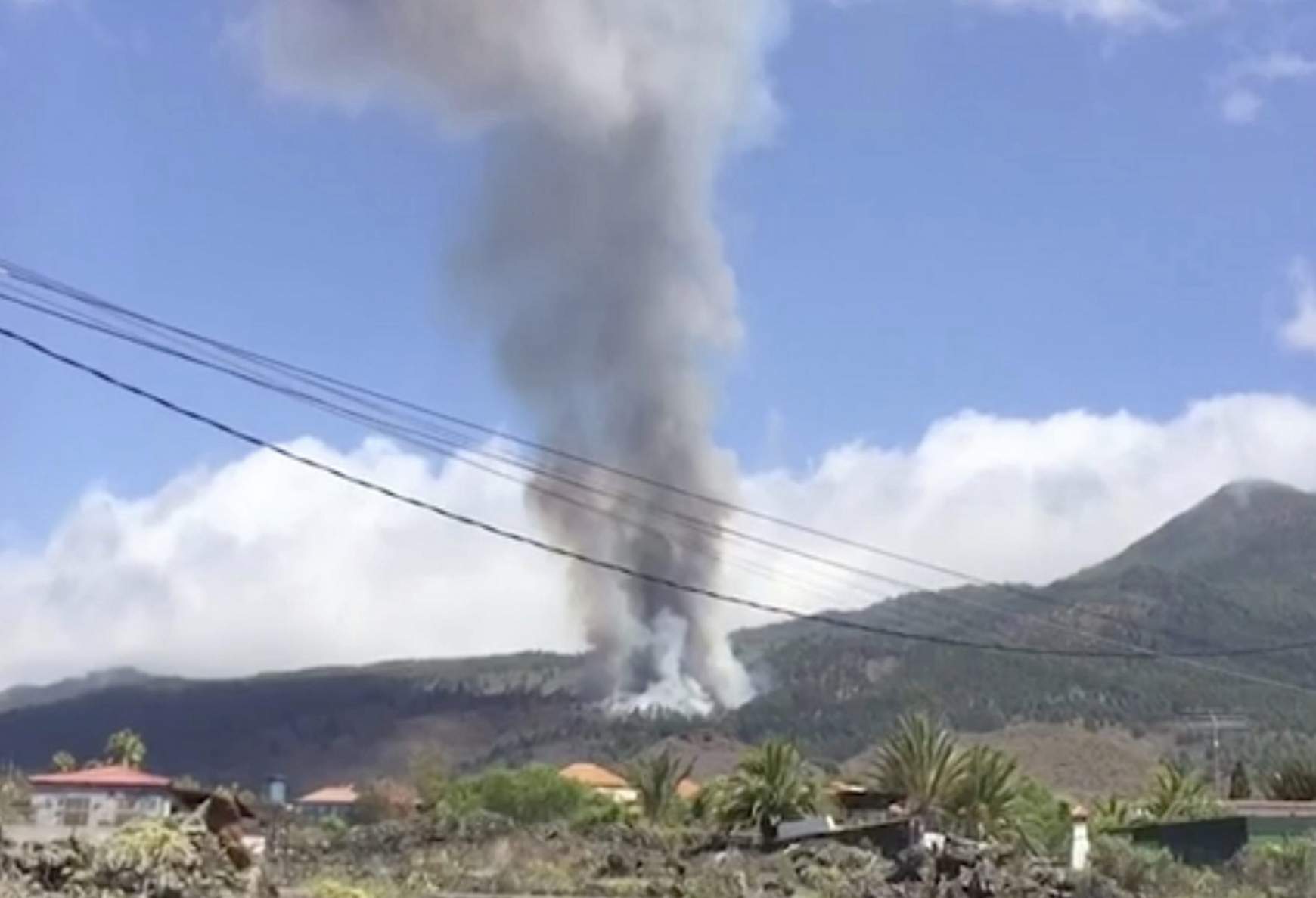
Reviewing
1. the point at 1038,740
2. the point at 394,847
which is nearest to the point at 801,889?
the point at 394,847

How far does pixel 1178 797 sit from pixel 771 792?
1623cm

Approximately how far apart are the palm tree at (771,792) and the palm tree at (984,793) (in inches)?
256

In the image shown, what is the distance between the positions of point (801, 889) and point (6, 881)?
20.3 meters

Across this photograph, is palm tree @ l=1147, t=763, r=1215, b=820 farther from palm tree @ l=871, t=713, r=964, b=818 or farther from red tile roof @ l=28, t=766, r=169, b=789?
red tile roof @ l=28, t=766, r=169, b=789

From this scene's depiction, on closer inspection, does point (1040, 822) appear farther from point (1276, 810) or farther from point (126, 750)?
point (126, 750)

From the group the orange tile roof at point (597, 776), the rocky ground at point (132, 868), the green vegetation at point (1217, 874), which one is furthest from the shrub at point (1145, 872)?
the orange tile roof at point (597, 776)

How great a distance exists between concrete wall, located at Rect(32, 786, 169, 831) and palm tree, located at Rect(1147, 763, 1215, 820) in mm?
36264

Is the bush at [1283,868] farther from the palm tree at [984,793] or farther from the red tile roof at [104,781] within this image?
the red tile roof at [104,781]

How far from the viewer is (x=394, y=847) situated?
61594 mm

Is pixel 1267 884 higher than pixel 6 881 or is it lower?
higher

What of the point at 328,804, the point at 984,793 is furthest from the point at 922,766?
the point at 328,804

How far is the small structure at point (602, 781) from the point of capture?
333ft

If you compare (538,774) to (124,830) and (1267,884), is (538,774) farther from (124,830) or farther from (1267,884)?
(124,830)

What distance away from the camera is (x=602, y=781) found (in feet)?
415
